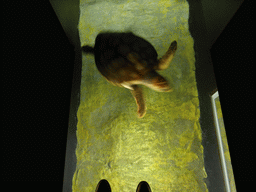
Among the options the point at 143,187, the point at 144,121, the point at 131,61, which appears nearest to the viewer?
the point at 143,187

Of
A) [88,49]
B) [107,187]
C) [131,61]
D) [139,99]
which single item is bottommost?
[107,187]

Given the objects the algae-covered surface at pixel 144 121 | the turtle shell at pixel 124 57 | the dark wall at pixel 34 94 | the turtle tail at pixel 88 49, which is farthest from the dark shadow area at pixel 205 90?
the dark wall at pixel 34 94

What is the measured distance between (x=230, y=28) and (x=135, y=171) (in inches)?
32.1

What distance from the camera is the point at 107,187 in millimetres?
978

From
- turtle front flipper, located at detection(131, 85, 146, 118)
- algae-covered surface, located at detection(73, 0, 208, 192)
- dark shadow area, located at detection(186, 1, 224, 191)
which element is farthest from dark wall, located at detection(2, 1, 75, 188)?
dark shadow area, located at detection(186, 1, 224, 191)

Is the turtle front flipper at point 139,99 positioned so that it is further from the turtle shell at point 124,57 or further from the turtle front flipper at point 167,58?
the turtle front flipper at point 167,58

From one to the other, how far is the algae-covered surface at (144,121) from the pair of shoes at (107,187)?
0.07 ft

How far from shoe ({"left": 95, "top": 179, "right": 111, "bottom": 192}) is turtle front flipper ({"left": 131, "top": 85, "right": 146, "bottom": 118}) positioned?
0.39m

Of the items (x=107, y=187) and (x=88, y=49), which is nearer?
(x=107, y=187)

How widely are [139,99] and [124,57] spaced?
0.92 ft

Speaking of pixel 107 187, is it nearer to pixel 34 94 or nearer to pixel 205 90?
pixel 34 94

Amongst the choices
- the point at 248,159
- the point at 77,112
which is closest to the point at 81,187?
the point at 77,112

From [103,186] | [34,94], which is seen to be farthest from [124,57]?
[103,186]

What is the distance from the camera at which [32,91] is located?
0.77 m
